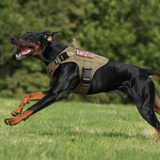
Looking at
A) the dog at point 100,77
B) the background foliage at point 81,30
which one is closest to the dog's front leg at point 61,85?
the dog at point 100,77

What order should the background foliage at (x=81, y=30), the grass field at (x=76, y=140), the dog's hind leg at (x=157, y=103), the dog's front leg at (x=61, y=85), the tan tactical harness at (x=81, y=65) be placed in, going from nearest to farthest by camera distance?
1. the grass field at (x=76, y=140)
2. the dog's front leg at (x=61, y=85)
3. the tan tactical harness at (x=81, y=65)
4. the dog's hind leg at (x=157, y=103)
5. the background foliage at (x=81, y=30)

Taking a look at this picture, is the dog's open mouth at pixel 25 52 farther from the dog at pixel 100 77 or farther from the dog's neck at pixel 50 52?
the dog's neck at pixel 50 52

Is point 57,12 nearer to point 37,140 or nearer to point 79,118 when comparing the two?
point 79,118

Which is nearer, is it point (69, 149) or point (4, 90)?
point (69, 149)

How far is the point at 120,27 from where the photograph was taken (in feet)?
94.1

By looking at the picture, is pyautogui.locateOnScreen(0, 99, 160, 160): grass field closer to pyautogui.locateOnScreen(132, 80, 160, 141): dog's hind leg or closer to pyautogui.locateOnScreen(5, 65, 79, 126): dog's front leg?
pyautogui.locateOnScreen(132, 80, 160, 141): dog's hind leg

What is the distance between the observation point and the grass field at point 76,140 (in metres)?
3.76

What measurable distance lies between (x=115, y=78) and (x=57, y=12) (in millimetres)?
22163

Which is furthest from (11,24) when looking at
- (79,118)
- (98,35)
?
(79,118)

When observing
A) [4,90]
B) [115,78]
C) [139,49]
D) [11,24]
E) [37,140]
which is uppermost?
[115,78]

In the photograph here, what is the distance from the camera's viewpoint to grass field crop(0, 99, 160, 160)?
3.76 metres

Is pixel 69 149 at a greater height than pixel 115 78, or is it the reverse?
pixel 115 78

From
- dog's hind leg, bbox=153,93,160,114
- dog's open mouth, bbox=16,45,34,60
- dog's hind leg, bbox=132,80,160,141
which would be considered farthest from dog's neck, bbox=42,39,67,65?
dog's hind leg, bbox=153,93,160,114


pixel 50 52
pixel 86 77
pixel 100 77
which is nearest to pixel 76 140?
pixel 86 77
